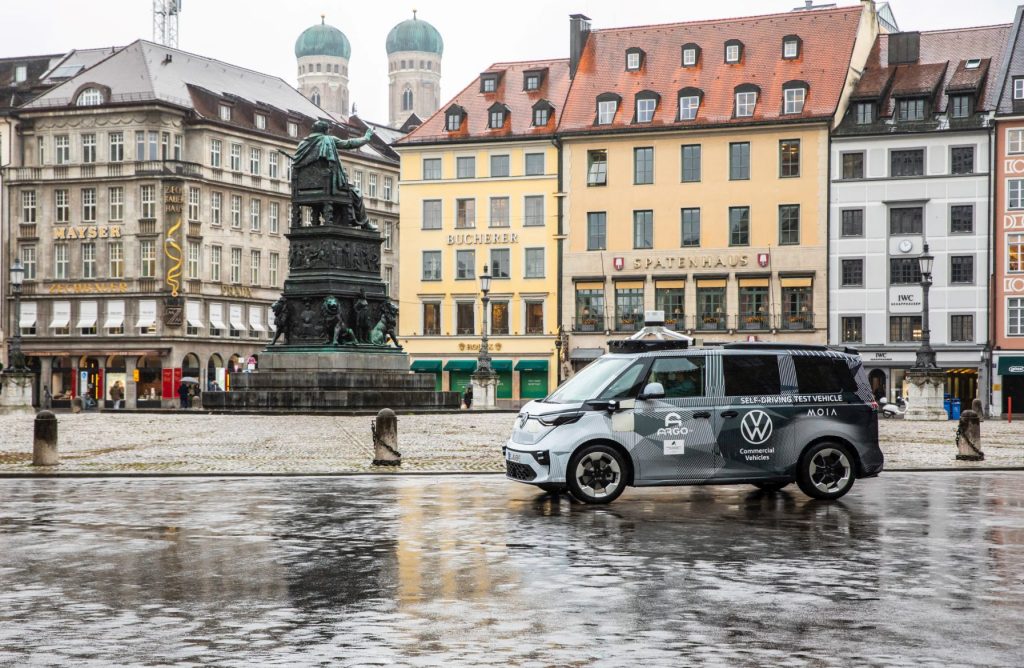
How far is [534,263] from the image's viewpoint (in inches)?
3041

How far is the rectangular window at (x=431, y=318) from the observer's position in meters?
79.0

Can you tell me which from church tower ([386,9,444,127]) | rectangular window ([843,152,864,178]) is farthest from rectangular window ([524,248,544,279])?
church tower ([386,9,444,127])

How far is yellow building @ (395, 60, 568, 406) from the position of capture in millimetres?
76812

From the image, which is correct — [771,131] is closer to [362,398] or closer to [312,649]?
[362,398]

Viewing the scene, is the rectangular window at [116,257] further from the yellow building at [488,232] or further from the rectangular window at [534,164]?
→ the rectangular window at [534,164]

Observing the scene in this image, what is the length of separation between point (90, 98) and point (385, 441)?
219ft

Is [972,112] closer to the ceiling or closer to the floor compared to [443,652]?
closer to the ceiling

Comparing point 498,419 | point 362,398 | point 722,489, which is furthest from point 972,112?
point 722,489

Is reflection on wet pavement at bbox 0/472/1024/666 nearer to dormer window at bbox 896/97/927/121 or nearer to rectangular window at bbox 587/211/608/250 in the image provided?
dormer window at bbox 896/97/927/121

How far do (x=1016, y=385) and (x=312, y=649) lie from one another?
62229 mm

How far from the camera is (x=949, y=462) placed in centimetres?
2434

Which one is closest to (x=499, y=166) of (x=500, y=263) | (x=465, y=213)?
(x=465, y=213)

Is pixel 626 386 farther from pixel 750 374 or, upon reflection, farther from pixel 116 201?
pixel 116 201

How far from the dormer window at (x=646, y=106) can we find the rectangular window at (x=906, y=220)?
1306cm
